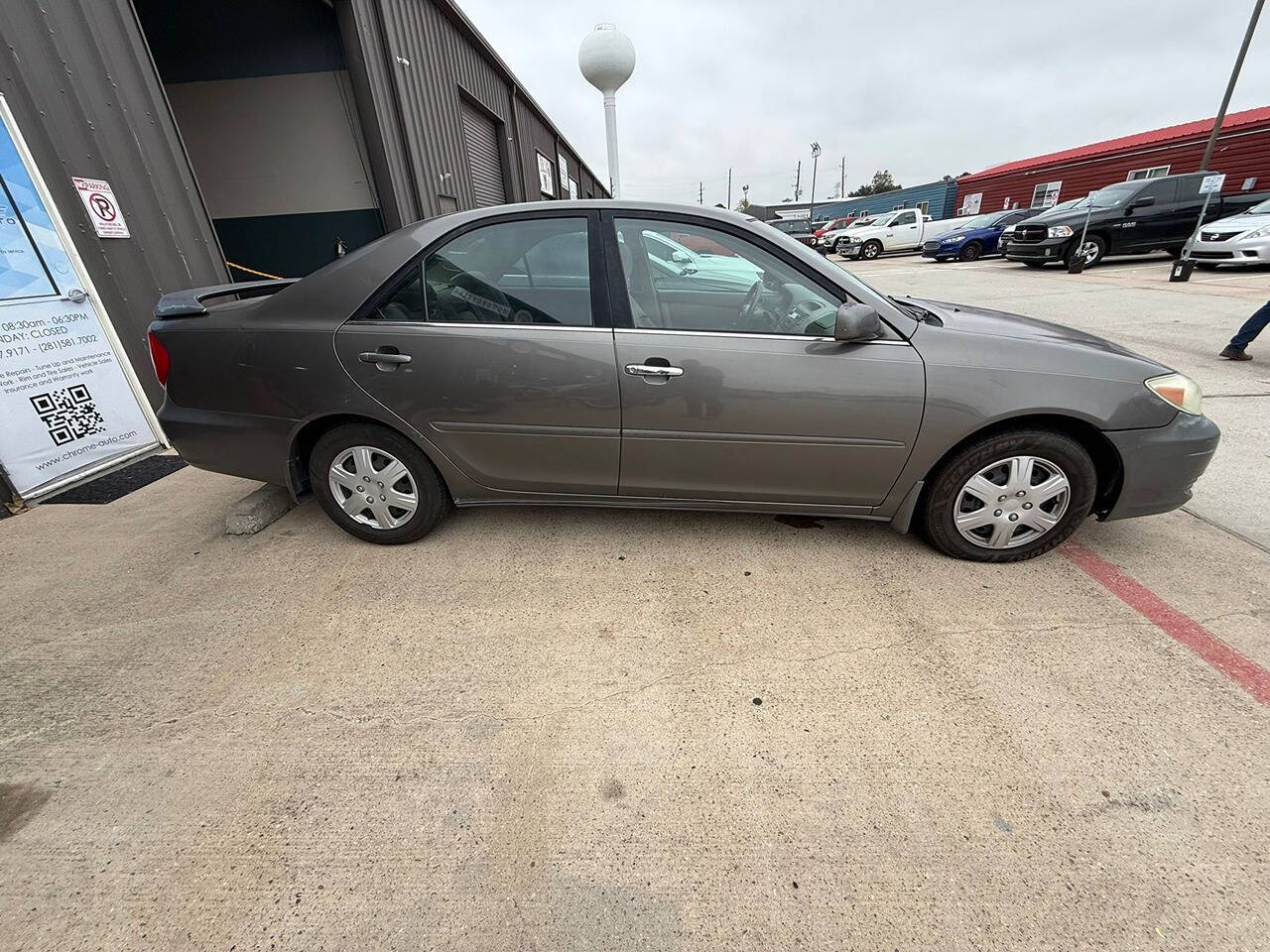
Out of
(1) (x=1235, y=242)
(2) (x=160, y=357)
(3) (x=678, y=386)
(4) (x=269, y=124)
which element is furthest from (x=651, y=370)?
(1) (x=1235, y=242)

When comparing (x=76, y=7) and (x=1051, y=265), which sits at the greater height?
(x=76, y=7)

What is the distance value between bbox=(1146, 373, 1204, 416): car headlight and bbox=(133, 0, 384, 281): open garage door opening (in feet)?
28.0

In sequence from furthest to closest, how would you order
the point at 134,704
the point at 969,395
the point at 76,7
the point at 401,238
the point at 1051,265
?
the point at 1051,265
the point at 76,7
the point at 401,238
the point at 969,395
the point at 134,704

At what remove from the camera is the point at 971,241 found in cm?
1741

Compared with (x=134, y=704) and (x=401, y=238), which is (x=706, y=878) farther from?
(x=401, y=238)

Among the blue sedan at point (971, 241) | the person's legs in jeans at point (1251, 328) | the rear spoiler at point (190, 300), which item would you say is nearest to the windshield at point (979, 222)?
the blue sedan at point (971, 241)

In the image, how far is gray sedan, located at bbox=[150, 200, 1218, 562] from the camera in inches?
87.3

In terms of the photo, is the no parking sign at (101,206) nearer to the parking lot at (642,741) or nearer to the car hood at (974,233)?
the parking lot at (642,741)

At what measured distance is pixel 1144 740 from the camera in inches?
66.1

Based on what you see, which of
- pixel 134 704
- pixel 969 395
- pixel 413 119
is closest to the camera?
pixel 134 704

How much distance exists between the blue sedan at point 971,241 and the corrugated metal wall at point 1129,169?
367 inches

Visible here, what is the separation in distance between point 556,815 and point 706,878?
0.42m

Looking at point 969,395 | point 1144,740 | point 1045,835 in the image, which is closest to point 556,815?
point 1045,835

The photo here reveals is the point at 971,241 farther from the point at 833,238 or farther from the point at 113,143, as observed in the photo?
the point at 113,143
